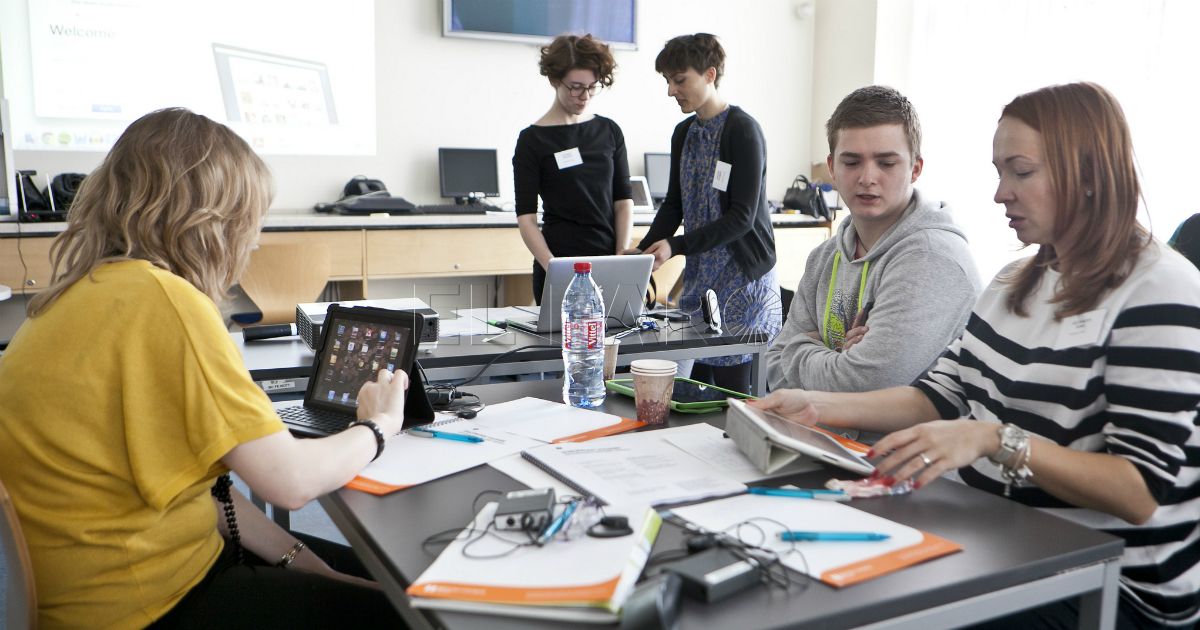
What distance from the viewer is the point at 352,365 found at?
167 cm

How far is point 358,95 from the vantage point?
5.09m

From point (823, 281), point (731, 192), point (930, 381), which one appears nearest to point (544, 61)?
point (731, 192)

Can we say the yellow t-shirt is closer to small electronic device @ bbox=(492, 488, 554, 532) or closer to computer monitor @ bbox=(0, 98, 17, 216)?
small electronic device @ bbox=(492, 488, 554, 532)

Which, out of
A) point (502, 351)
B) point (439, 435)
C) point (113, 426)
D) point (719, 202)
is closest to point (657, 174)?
point (719, 202)

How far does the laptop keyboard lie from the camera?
5.21 feet

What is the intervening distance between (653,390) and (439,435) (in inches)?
14.4

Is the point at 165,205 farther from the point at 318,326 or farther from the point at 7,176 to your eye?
the point at 7,176

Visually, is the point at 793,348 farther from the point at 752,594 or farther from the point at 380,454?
the point at 752,594

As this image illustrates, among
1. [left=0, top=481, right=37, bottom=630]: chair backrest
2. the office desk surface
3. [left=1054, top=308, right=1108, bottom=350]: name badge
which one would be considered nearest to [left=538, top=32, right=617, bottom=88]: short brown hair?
the office desk surface

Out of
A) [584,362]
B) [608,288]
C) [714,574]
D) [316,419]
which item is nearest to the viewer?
[714,574]

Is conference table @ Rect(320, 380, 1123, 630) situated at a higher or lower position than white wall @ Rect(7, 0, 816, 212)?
lower

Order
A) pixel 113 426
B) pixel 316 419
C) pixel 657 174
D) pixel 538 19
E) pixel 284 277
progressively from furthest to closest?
1. pixel 657 174
2. pixel 538 19
3. pixel 284 277
4. pixel 316 419
5. pixel 113 426

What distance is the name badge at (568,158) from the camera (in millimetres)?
3352

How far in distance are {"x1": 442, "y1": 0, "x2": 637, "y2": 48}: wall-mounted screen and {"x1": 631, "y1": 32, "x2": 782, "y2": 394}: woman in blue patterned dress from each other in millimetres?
2379
